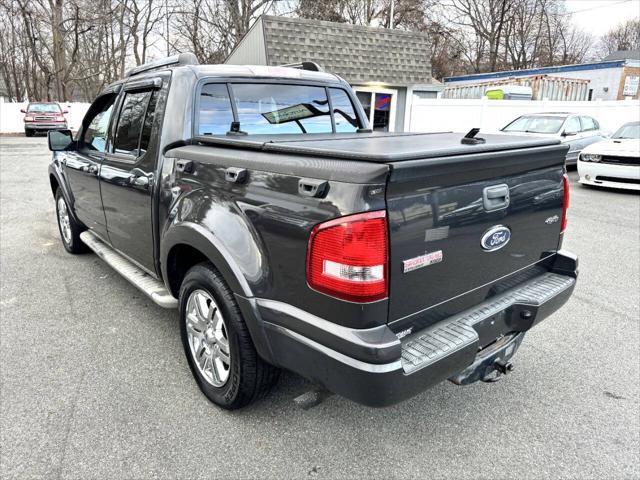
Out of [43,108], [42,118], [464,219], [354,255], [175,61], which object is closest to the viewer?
[354,255]

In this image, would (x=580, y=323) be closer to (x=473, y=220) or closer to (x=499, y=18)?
(x=473, y=220)

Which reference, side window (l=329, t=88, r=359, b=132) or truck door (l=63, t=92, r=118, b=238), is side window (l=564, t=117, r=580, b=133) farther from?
truck door (l=63, t=92, r=118, b=238)

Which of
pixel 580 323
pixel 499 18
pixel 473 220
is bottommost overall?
pixel 580 323

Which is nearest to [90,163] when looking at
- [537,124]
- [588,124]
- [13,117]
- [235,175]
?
[235,175]

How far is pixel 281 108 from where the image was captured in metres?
3.65

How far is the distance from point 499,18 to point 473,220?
4574 cm

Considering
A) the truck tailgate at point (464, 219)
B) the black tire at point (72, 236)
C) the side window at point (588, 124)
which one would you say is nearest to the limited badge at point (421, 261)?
the truck tailgate at point (464, 219)

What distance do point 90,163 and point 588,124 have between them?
535 inches

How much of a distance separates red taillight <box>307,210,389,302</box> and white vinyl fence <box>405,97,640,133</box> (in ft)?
55.1

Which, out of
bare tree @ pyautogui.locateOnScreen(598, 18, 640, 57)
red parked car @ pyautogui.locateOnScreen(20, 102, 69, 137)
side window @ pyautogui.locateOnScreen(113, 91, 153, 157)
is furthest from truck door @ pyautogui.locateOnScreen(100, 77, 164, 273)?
bare tree @ pyautogui.locateOnScreen(598, 18, 640, 57)

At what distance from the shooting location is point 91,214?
4469 millimetres

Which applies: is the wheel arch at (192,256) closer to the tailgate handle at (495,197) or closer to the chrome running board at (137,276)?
the chrome running board at (137,276)

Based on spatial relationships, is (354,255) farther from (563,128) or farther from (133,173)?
(563,128)

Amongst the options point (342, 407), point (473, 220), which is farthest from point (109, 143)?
point (473, 220)
